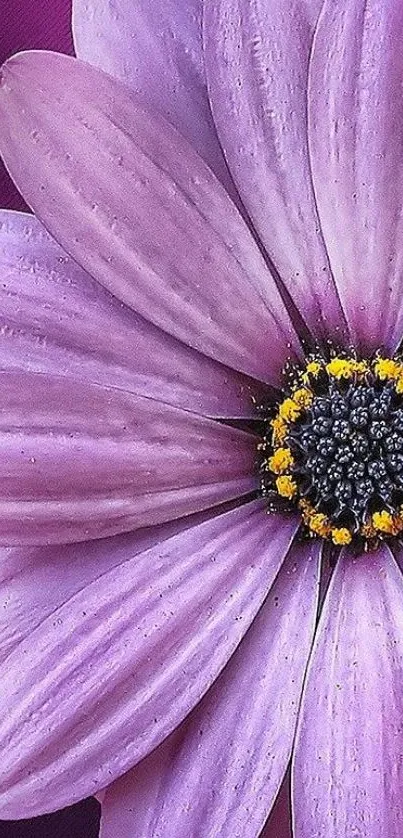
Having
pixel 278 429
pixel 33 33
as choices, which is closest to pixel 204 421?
pixel 278 429

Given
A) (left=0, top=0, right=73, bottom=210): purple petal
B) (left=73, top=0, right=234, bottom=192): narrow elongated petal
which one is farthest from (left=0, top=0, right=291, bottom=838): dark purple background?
(left=73, top=0, right=234, bottom=192): narrow elongated petal

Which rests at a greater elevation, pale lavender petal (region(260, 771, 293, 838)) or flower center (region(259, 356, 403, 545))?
flower center (region(259, 356, 403, 545))

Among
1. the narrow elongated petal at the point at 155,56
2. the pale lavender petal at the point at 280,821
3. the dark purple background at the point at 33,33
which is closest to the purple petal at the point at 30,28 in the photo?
the dark purple background at the point at 33,33

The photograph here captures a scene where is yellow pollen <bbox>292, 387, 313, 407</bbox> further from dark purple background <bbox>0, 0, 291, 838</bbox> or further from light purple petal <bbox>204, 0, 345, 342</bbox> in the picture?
dark purple background <bbox>0, 0, 291, 838</bbox>

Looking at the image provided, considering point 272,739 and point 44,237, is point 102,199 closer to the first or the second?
point 44,237

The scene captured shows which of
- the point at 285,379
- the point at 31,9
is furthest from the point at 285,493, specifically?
the point at 31,9
